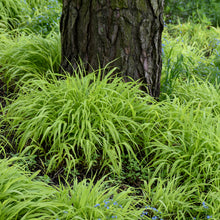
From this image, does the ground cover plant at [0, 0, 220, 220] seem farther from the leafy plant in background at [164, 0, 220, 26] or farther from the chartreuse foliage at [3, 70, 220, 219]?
the leafy plant in background at [164, 0, 220, 26]

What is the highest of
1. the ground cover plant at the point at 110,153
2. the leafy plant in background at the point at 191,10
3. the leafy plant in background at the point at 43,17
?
the leafy plant in background at the point at 43,17

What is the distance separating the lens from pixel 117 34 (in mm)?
3062

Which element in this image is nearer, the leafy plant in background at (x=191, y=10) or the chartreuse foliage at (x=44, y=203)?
the chartreuse foliage at (x=44, y=203)

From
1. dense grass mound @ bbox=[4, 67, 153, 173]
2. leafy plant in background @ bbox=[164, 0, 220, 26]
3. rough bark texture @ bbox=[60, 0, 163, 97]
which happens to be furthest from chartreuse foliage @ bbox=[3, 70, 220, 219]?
leafy plant in background @ bbox=[164, 0, 220, 26]

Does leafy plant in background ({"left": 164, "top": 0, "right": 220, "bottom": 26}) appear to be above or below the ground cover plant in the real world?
above

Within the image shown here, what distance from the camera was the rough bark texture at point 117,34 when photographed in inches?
119

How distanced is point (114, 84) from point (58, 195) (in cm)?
115

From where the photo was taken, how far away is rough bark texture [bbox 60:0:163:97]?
3020 mm

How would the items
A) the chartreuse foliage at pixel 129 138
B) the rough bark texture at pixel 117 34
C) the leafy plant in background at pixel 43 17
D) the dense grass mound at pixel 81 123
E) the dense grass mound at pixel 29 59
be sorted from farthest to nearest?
the leafy plant in background at pixel 43 17 → the dense grass mound at pixel 29 59 → the rough bark texture at pixel 117 34 → the dense grass mound at pixel 81 123 → the chartreuse foliage at pixel 129 138

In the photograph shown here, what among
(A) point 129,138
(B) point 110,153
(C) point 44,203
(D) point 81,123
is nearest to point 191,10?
(A) point 129,138

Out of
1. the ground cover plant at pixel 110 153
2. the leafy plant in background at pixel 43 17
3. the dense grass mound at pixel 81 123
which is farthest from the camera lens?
the leafy plant in background at pixel 43 17

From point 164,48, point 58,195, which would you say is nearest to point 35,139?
point 58,195

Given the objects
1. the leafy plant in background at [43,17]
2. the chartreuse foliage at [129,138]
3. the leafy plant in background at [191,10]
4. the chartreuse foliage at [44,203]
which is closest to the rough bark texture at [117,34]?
the chartreuse foliage at [129,138]

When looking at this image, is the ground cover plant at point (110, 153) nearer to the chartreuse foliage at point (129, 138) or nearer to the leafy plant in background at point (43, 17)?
the chartreuse foliage at point (129, 138)
